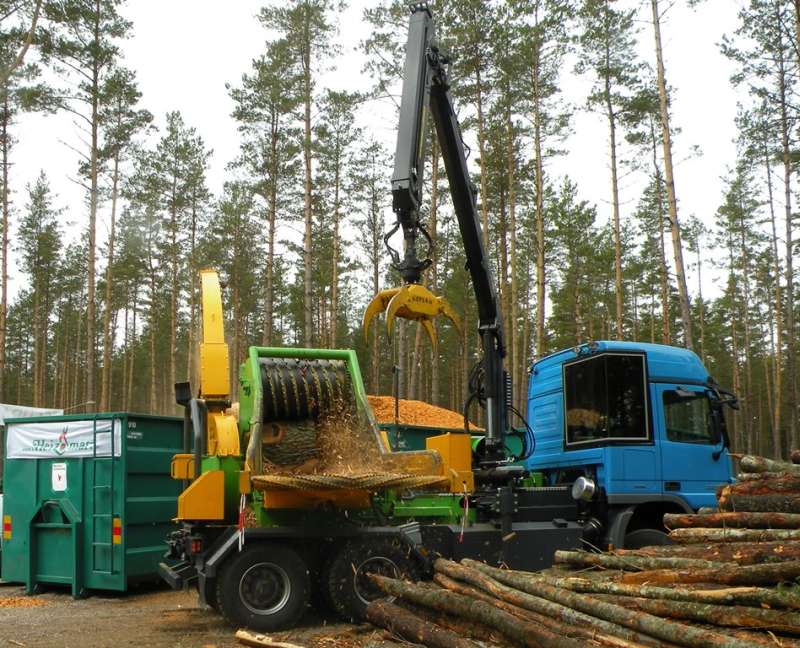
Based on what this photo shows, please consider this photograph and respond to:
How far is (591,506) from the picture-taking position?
9.51m

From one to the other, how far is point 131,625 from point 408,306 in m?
4.51

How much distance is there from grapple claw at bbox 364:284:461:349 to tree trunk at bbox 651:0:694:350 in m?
10.8

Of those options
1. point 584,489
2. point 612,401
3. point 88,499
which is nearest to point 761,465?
point 584,489

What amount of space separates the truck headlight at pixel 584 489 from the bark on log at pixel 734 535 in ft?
9.19

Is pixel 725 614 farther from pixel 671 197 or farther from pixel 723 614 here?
pixel 671 197

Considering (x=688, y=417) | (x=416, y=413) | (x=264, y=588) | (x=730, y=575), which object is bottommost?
(x=264, y=588)

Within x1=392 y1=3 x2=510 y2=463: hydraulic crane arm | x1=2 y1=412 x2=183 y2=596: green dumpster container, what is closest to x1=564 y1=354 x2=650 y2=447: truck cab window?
x1=392 y1=3 x2=510 y2=463: hydraulic crane arm

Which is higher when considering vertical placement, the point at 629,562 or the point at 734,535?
the point at 734,535

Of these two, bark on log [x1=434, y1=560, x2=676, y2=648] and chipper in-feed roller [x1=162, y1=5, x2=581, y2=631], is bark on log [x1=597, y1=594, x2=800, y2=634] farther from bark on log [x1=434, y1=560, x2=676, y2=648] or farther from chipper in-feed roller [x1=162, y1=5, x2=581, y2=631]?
chipper in-feed roller [x1=162, y1=5, x2=581, y2=631]

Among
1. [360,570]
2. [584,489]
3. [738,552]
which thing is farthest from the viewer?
[584,489]

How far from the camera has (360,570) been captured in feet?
26.7

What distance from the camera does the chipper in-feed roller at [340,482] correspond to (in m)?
7.84

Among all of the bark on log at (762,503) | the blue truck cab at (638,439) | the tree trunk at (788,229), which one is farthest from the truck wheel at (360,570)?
the tree trunk at (788,229)

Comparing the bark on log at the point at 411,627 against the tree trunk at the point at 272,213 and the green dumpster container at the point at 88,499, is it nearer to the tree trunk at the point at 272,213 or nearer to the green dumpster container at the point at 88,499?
the green dumpster container at the point at 88,499
